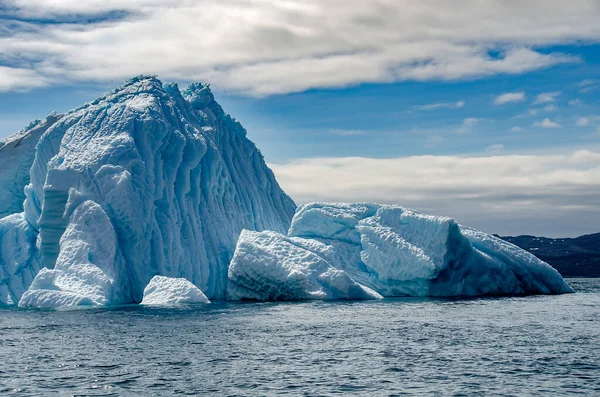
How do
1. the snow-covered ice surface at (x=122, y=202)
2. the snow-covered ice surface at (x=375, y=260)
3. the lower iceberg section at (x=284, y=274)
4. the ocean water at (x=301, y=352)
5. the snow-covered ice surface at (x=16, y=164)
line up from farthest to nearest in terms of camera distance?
the snow-covered ice surface at (x=16, y=164) < the snow-covered ice surface at (x=375, y=260) < the lower iceberg section at (x=284, y=274) < the snow-covered ice surface at (x=122, y=202) < the ocean water at (x=301, y=352)

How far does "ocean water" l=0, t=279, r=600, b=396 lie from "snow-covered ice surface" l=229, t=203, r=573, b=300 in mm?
5037

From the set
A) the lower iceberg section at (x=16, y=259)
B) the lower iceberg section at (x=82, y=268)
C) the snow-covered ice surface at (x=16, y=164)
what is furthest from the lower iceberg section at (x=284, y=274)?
the snow-covered ice surface at (x=16, y=164)

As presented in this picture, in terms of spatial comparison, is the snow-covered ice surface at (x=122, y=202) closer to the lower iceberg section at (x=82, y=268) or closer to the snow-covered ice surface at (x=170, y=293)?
the lower iceberg section at (x=82, y=268)

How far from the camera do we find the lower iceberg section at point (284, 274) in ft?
119

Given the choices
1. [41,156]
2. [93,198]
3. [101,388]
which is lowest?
[101,388]

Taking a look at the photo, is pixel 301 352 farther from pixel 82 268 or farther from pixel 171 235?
pixel 171 235

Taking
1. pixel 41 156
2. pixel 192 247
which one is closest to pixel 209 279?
pixel 192 247

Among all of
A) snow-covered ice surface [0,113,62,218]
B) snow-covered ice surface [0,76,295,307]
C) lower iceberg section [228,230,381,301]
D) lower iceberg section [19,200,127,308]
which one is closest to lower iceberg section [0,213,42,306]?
snow-covered ice surface [0,76,295,307]

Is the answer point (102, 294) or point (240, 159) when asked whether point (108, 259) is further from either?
point (240, 159)

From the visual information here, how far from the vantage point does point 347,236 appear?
4156cm

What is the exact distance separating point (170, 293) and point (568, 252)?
13549 cm

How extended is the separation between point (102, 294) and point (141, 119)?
12.1 meters

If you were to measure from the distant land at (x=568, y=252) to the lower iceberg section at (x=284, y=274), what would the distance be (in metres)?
91.6

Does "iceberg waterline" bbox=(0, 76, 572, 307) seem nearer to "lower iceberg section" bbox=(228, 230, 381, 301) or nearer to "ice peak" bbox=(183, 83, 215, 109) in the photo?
"lower iceberg section" bbox=(228, 230, 381, 301)
